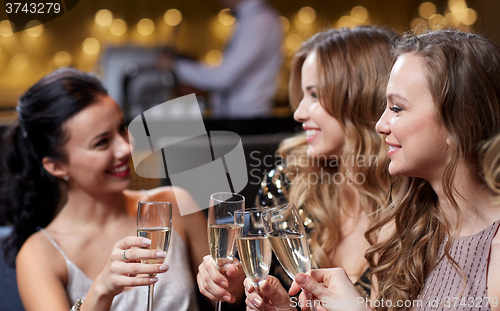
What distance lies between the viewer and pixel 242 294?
1.18 metres

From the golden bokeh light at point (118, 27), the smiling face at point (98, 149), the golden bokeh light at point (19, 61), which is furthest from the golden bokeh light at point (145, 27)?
the smiling face at point (98, 149)

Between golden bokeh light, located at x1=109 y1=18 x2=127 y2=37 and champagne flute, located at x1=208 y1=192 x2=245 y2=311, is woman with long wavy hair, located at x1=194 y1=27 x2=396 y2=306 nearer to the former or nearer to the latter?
champagne flute, located at x1=208 y1=192 x2=245 y2=311

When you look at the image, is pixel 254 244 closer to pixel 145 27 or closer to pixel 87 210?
pixel 87 210

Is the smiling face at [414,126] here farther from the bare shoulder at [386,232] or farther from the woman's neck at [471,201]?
the bare shoulder at [386,232]

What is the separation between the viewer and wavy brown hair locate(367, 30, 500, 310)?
872mm

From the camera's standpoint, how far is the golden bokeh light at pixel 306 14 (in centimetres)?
510

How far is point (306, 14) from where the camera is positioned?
5113 mm

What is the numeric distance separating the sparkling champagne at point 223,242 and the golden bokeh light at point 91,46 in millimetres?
4304

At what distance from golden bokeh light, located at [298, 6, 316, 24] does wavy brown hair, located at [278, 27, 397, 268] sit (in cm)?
385

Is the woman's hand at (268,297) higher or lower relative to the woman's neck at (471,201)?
lower

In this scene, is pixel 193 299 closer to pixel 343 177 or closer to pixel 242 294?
pixel 242 294

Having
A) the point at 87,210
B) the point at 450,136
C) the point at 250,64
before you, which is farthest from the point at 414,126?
the point at 250,64

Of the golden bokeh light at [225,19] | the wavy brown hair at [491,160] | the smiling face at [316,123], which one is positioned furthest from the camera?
the golden bokeh light at [225,19]

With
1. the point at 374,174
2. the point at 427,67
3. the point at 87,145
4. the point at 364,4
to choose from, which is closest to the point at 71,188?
the point at 87,145
